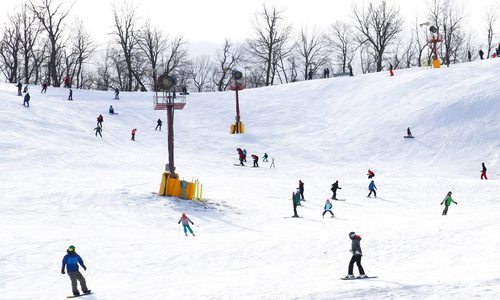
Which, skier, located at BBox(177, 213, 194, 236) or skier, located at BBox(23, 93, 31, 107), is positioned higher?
skier, located at BBox(23, 93, 31, 107)

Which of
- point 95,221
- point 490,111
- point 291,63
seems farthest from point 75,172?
point 291,63

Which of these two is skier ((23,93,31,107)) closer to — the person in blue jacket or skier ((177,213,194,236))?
skier ((177,213,194,236))

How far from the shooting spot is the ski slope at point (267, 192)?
1455cm

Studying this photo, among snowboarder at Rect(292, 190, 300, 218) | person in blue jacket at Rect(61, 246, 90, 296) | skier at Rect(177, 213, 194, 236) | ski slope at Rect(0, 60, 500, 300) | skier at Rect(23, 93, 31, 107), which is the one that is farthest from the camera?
skier at Rect(23, 93, 31, 107)

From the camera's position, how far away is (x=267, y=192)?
99.2ft

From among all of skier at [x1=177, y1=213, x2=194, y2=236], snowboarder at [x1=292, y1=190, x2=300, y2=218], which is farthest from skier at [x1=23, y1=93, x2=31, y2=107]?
skier at [x1=177, y1=213, x2=194, y2=236]

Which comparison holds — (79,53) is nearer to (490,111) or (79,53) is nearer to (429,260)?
(490,111)

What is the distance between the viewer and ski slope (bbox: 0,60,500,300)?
14.5 metres

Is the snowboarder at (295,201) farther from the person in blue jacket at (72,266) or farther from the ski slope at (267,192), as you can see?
the person in blue jacket at (72,266)

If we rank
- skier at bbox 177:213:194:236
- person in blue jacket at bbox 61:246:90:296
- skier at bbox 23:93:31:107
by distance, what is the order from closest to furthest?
person in blue jacket at bbox 61:246:90:296
skier at bbox 177:213:194:236
skier at bbox 23:93:31:107

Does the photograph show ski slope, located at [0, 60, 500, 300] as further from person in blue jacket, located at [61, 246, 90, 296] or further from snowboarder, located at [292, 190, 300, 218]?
person in blue jacket, located at [61, 246, 90, 296]

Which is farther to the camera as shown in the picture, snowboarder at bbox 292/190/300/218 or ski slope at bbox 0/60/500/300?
snowboarder at bbox 292/190/300/218

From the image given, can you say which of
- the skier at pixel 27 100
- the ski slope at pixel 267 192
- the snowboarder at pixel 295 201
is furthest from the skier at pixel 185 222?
the skier at pixel 27 100

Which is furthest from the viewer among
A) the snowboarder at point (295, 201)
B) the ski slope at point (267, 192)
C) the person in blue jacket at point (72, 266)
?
the snowboarder at point (295, 201)
